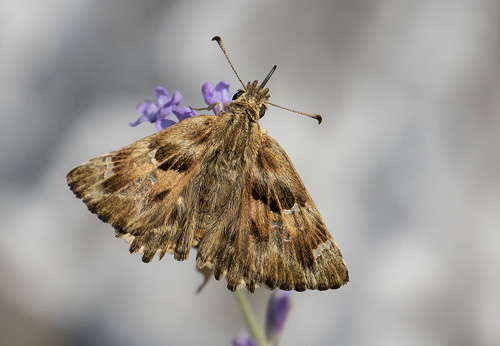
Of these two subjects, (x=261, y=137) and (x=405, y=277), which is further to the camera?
(x=405, y=277)

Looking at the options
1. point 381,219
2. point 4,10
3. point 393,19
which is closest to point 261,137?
point 381,219

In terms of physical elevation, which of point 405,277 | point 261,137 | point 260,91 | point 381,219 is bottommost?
point 261,137

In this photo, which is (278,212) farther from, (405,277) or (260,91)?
(405,277)

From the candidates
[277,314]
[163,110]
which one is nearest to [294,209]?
[163,110]

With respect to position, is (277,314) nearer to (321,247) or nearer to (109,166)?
(321,247)

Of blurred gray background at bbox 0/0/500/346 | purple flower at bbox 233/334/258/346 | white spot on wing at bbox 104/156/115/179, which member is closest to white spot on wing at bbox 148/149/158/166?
white spot on wing at bbox 104/156/115/179

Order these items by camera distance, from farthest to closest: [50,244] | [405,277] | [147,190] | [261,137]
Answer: [50,244] → [405,277] → [261,137] → [147,190]
